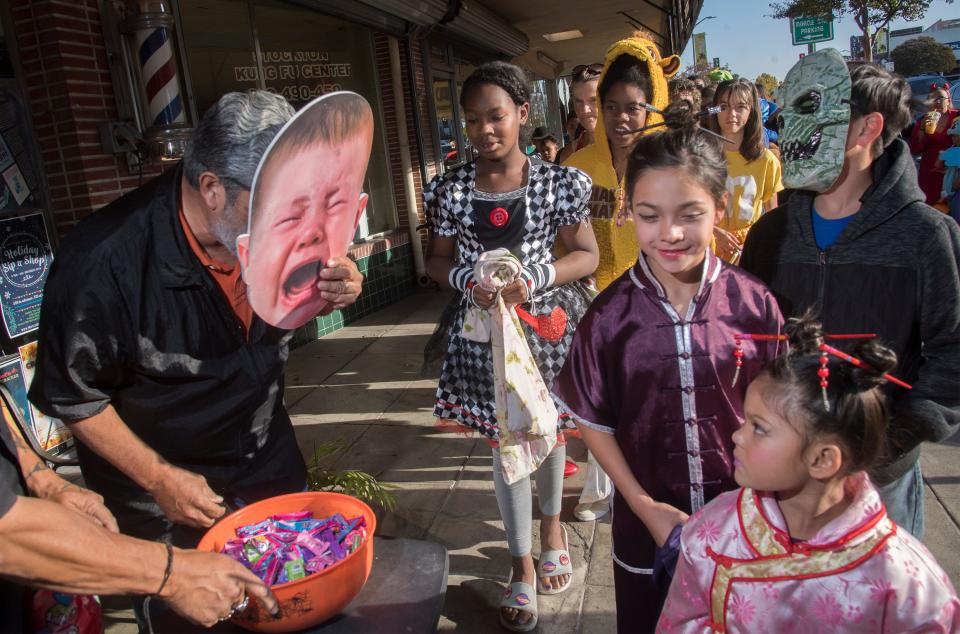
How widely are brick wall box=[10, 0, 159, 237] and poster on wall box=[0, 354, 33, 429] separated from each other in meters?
0.84

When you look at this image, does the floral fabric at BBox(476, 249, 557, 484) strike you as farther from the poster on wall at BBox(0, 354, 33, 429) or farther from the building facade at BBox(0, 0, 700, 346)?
the poster on wall at BBox(0, 354, 33, 429)

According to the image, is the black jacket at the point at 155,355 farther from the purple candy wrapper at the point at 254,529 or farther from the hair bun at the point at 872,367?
the hair bun at the point at 872,367

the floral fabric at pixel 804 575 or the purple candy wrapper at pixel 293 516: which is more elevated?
the purple candy wrapper at pixel 293 516

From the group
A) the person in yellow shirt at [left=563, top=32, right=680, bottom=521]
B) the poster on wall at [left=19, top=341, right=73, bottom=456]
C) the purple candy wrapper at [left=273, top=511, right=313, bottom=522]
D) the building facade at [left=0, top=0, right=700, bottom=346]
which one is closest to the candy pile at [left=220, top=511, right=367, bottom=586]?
the purple candy wrapper at [left=273, top=511, right=313, bottom=522]

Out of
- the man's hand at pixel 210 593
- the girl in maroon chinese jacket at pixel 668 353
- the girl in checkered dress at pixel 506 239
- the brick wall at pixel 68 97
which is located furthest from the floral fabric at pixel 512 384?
the brick wall at pixel 68 97

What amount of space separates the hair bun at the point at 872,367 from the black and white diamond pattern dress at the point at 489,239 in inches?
51.4

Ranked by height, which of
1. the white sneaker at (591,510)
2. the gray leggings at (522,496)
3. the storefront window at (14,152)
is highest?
the storefront window at (14,152)

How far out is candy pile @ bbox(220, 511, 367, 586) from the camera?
1464mm

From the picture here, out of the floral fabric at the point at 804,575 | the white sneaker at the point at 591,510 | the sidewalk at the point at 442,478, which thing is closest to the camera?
the floral fabric at the point at 804,575

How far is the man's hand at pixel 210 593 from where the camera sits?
1.32 meters

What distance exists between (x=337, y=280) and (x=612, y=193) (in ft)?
5.04

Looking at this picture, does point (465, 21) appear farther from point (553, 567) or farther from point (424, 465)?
point (553, 567)

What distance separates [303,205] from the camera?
156cm

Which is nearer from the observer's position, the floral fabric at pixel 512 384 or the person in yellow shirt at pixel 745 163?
the floral fabric at pixel 512 384
